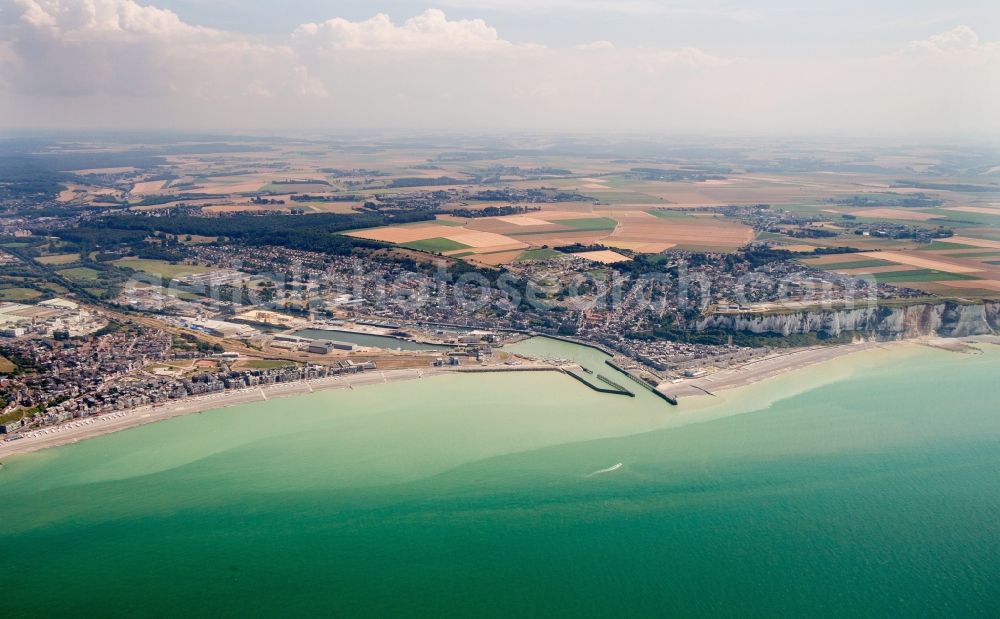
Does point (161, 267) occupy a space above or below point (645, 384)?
above

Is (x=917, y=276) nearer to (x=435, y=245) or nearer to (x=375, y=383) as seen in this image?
(x=435, y=245)

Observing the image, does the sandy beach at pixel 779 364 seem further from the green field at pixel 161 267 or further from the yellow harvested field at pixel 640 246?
the green field at pixel 161 267

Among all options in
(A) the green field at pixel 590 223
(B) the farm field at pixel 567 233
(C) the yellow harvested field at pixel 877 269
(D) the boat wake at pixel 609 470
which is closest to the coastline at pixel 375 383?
(D) the boat wake at pixel 609 470

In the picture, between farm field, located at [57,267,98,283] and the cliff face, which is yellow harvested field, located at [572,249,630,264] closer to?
the cliff face

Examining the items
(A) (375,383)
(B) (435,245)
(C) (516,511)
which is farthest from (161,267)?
(C) (516,511)

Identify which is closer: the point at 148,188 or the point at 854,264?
the point at 854,264

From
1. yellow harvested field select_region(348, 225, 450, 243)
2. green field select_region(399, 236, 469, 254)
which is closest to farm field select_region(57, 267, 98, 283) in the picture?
yellow harvested field select_region(348, 225, 450, 243)

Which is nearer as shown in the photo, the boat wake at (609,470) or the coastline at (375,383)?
the boat wake at (609,470)
